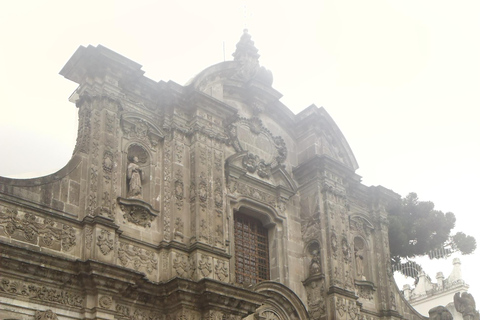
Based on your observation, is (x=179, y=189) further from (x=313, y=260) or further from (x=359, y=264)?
(x=359, y=264)

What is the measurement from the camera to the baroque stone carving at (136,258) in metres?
15.4

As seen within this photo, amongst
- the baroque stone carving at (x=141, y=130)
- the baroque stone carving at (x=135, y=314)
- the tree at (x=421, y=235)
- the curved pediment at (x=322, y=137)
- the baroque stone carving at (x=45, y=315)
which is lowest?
the baroque stone carving at (x=45, y=315)

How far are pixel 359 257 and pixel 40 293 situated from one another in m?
10.9

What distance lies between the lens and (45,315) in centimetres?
1341

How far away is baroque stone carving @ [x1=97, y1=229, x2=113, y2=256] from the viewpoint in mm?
14648

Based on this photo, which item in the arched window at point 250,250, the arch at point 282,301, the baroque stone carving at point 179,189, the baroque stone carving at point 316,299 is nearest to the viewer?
the baroque stone carving at point 179,189

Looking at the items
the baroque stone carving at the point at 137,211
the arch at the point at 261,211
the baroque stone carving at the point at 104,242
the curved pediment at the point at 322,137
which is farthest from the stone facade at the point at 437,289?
the baroque stone carving at the point at 104,242

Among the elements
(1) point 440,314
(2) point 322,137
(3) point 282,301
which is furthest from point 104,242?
(1) point 440,314

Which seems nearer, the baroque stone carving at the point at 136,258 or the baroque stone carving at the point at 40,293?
the baroque stone carving at the point at 40,293

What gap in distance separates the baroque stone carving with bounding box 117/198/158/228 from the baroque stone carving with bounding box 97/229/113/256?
3.50ft

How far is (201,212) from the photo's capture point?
16906 mm

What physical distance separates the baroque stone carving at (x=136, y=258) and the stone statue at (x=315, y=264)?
5.37 m

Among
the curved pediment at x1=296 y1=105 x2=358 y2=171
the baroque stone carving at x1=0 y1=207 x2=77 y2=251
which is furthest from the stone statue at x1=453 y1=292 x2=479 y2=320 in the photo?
the baroque stone carving at x1=0 y1=207 x2=77 y2=251

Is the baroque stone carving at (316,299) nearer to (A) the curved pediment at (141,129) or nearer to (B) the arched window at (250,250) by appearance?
(B) the arched window at (250,250)
